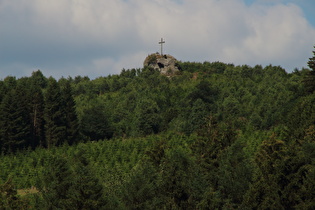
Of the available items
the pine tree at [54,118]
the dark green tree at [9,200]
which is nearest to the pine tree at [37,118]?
the pine tree at [54,118]

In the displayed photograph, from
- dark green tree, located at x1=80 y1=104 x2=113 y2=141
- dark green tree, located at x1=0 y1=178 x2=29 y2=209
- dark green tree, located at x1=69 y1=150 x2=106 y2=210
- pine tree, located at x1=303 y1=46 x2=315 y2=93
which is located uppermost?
pine tree, located at x1=303 y1=46 x2=315 y2=93

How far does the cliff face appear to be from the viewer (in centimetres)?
16100

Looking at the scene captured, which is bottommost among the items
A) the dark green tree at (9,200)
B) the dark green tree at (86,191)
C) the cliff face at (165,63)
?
the dark green tree at (9,200)

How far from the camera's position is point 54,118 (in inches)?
4213

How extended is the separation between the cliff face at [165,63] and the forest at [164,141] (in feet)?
6.47

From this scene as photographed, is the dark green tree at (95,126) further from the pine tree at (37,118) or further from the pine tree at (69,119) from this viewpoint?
the pine tree at (37,118)

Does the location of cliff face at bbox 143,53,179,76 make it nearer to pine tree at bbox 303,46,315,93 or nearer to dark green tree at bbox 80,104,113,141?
dark green tree at bbox 80,104,113,141

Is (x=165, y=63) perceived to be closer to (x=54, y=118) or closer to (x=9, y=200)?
(x=54, y=118)

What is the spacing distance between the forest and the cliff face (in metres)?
1.97

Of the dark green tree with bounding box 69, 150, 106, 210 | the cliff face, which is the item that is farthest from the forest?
the cliff face

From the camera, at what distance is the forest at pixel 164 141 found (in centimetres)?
5316

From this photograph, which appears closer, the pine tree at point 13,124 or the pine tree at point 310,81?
the pine tree at point 310,81

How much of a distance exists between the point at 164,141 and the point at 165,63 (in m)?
92.5

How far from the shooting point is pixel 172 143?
300 ft
